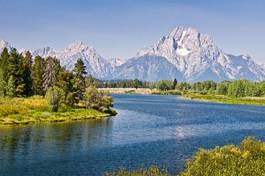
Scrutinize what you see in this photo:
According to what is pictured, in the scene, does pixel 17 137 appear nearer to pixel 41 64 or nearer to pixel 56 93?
pixel 56 93

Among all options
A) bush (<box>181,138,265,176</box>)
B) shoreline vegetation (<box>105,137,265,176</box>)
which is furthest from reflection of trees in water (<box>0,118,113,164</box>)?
bush (<box>181,138,265,176</box>)

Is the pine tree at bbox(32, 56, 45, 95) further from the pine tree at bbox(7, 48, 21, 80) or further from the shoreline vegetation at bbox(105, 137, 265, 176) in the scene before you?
the shoreline vegetation at bbox(105, 137, 265, 176)

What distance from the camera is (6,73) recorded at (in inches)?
5753

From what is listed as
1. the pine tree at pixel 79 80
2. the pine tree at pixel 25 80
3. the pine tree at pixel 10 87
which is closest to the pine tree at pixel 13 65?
the pine tree at pixel 25 80

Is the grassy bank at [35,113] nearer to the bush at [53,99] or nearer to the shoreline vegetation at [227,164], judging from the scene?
the bush at [53,99]

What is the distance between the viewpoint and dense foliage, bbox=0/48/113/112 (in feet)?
461

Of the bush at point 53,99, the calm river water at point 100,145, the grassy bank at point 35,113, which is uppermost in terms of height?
the bush at point 53,99

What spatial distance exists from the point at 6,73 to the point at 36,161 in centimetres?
9066

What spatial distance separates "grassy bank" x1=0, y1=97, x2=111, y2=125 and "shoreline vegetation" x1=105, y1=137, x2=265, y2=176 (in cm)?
7016

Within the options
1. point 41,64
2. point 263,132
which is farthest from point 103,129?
point 41,64

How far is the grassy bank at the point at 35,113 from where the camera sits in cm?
11088

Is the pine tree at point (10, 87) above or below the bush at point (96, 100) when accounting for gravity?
above

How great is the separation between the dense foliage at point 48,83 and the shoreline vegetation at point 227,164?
82696mm

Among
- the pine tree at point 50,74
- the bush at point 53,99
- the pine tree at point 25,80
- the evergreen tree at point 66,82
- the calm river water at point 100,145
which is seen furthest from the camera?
the pine tree at point 50,74
